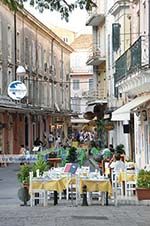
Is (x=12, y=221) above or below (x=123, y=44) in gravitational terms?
below

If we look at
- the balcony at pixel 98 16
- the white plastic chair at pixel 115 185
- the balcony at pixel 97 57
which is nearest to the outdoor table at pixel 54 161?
the white plastic chair at pixel 115 185

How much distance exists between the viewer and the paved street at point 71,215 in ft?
52.0

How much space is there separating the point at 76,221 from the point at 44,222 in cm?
73

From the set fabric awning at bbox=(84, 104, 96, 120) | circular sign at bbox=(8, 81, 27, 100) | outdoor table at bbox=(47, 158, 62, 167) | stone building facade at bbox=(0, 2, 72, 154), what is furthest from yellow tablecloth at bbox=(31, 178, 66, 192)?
fabric awning at bbox=(84, 104, 96, 120)

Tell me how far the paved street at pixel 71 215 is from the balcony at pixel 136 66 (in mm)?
6403

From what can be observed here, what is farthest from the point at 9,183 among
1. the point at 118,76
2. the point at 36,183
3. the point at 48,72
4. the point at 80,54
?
the point at 80,54

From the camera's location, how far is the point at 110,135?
50938mm

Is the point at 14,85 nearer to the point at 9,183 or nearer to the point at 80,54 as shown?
the point at 9,183

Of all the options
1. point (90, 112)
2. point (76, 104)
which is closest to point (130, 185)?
point (90, 112)

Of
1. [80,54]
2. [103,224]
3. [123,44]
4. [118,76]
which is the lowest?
[103,224]

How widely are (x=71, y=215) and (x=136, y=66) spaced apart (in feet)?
32.8

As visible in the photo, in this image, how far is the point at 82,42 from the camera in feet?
373

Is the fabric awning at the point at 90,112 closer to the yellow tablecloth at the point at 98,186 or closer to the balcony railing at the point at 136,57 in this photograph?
the balcony railing at the point at 136,57

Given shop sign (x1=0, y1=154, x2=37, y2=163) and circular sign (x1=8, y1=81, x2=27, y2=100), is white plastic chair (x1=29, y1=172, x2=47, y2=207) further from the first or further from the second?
circular sign (x1=8, y1=81, x2=27, y2=100)
